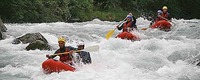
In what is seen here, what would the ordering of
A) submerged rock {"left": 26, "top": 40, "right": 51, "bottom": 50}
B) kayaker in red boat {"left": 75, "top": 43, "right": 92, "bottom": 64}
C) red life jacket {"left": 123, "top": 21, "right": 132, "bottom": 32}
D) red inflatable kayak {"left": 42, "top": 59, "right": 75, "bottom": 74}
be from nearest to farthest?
1. red inflatable kayak {"left": 42, "top": 59, "right": 75, "bottom": 74}
2. kayaker in red boat {"left": 75, "top": 43, "right": 92, "bottom": 64}
3. submerged rock {"left": 26, "top": 40, "right": 51, "bottom": 50}
4. red life jacket {"left": 123, "top": 21, "right": 132, "bottom": 32}

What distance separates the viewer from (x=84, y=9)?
76.7 feet


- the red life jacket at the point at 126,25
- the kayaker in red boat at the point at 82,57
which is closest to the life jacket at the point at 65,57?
the kayaker in red boat at the point at 82,57

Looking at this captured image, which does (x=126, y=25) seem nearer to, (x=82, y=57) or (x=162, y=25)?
(x=162, y=25)

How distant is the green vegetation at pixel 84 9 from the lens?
19016 millimetres

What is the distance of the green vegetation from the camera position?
62.4 feet

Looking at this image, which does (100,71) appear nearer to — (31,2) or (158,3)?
(31,2)

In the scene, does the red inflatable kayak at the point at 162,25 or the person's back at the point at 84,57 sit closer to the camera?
the person's back at the point at 84,57

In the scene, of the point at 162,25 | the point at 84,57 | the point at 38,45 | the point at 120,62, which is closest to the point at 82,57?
the point at 84,57

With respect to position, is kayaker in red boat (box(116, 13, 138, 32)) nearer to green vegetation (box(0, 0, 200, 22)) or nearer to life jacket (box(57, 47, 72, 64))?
life jacket (box(57, 47, 72, 64))

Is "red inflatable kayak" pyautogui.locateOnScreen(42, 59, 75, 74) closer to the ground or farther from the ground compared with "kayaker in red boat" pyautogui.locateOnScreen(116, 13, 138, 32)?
closer to the ground

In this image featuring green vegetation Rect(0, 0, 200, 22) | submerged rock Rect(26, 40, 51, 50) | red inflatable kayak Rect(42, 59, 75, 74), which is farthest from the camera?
green vegetation Rect(0, 0, 200, 22)

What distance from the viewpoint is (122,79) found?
24.6 ft

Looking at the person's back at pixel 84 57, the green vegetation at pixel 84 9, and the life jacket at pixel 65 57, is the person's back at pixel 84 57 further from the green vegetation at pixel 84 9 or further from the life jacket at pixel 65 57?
the green vegetation at pixel 84 9

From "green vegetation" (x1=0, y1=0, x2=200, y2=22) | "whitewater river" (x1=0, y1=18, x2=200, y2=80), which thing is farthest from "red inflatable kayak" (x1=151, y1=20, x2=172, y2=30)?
"green vegetation" (x1=0, y1=0, x2=200, y2=22)
